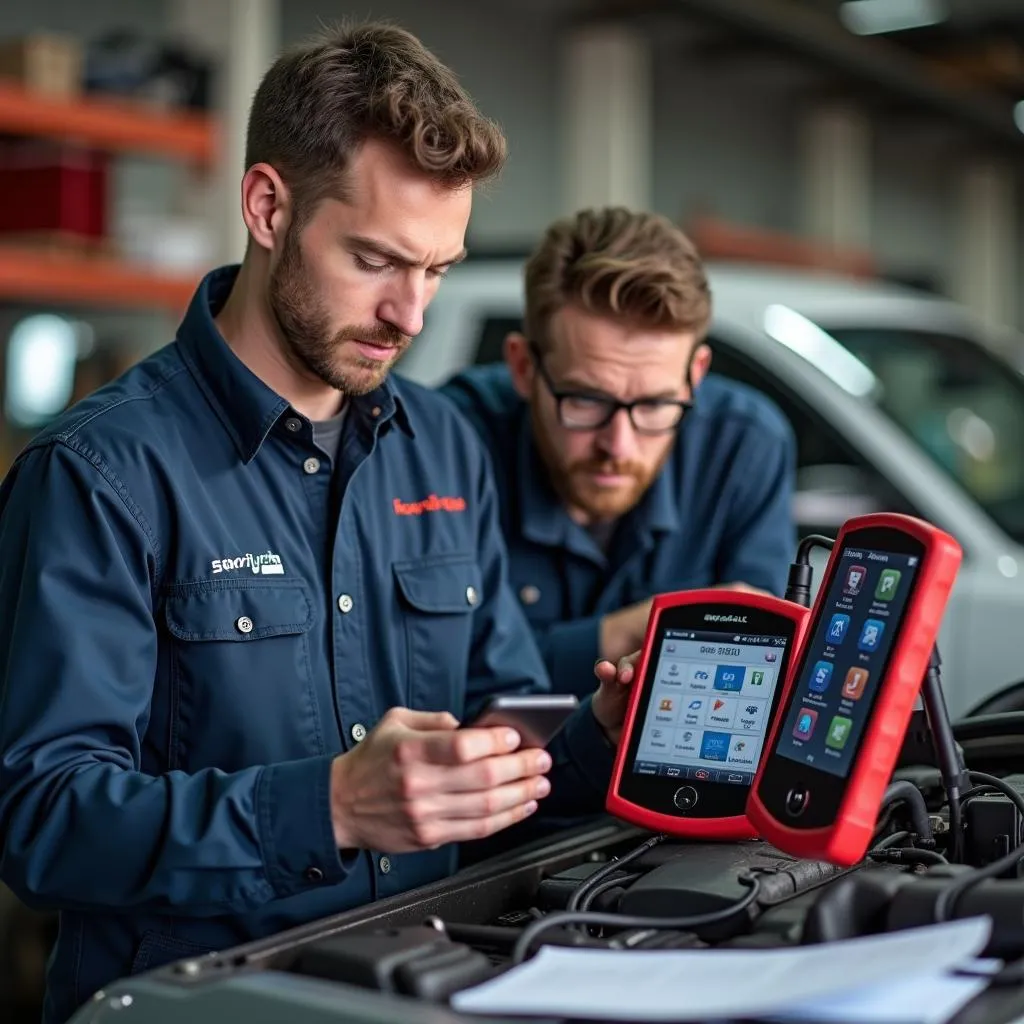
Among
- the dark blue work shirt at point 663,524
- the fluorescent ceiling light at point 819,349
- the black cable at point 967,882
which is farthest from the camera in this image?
the fluorescent ceiling light at point 819,349

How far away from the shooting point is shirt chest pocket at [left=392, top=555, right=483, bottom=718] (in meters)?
1.78

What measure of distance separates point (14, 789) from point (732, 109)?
8313 mm

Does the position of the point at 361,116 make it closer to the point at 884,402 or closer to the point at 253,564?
the point at 253,564

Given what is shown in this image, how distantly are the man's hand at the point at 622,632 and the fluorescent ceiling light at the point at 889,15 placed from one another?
22.0 ft

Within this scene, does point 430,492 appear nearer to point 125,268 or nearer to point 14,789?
point 14,789

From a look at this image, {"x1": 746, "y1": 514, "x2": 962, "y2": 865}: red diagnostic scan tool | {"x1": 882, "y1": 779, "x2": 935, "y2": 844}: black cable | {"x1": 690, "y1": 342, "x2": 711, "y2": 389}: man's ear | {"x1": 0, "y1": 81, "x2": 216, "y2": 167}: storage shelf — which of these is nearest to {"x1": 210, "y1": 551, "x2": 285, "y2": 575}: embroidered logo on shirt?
{"x1": 746, "y1": 514, "x2": 962, "y2": 865}: red diagnostic scan tool

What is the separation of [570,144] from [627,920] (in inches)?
242

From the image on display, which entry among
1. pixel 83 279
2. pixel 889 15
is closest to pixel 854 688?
pixel 83 279

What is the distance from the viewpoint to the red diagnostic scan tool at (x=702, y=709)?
1509 millimetres

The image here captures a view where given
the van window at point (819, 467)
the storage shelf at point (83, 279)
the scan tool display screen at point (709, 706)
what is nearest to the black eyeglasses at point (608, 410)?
the scan tool display screen at point (709, 706)

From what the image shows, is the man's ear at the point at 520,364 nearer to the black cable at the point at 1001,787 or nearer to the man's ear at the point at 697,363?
the man's ear at the point at 697,363

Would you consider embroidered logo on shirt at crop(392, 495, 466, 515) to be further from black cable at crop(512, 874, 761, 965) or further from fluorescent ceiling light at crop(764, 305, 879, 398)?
fluorescent ceiling light at crop(764, 305, 879, 398)

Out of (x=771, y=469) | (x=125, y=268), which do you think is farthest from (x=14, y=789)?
(x=125, y=268)

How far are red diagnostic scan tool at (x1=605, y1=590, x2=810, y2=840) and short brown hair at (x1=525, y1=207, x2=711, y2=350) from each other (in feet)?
2.09
